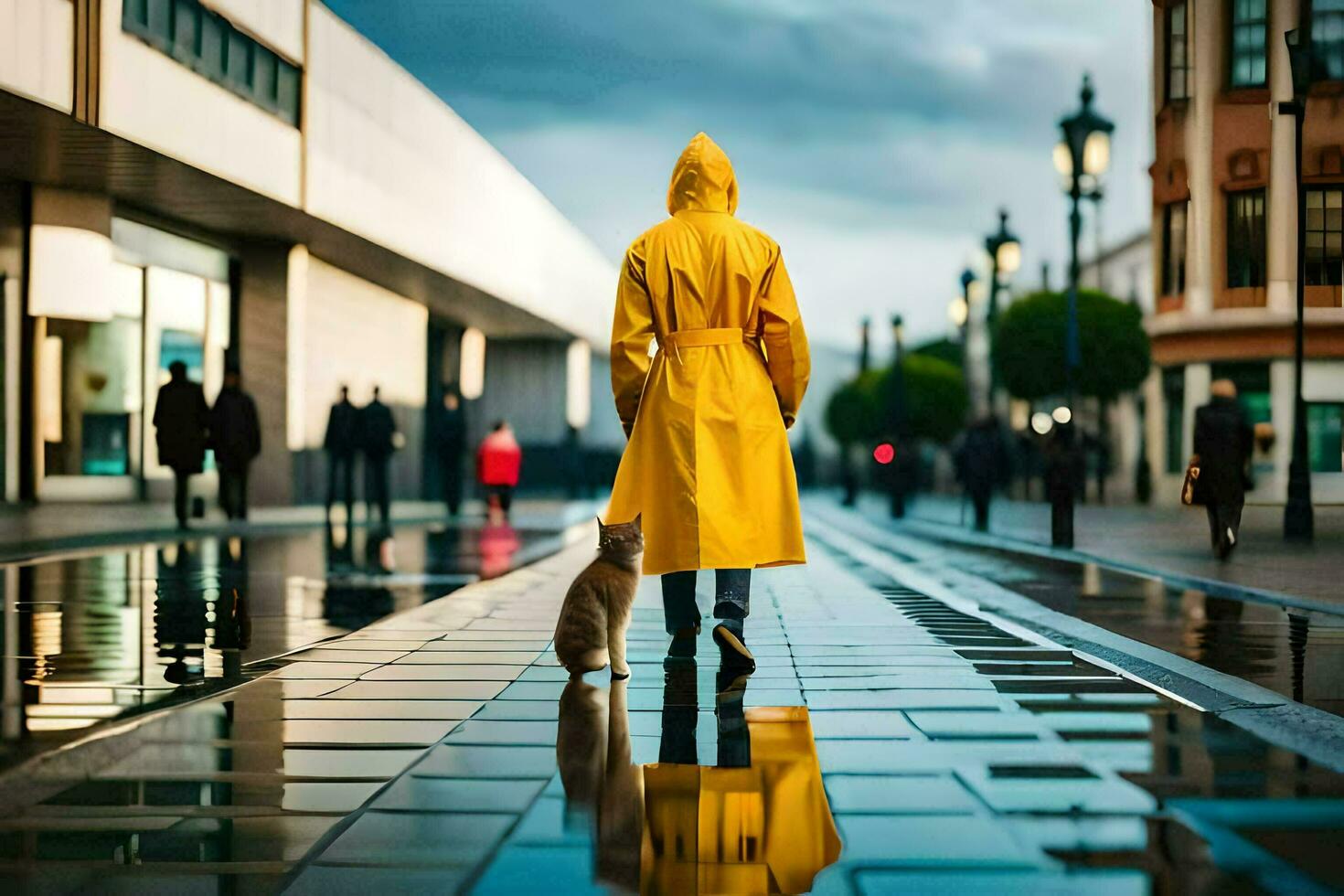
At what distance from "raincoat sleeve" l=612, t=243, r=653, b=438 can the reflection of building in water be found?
5.87 feet

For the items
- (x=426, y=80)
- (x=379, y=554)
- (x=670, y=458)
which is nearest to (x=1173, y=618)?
(x=670, y=458)

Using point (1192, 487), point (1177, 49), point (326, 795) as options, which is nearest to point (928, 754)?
point (326, 795)

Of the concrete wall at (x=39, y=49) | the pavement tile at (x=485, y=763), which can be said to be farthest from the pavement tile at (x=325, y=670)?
the concrete wall at (x=39, y=49)

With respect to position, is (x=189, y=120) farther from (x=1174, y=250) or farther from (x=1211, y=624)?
(x=1174, y=250)

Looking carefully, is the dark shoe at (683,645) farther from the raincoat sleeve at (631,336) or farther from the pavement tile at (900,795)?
the pavement tile at (900,795)

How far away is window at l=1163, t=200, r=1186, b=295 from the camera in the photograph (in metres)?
29.0

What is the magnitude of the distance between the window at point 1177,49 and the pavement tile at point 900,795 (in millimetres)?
26387

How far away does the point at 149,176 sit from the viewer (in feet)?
63.6

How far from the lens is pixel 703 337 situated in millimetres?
5793

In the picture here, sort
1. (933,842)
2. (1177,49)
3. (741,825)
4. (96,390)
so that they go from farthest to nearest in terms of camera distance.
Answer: (1177,49) < (96,390) < (741,825) < (933,842)

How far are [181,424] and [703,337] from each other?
1235 cm

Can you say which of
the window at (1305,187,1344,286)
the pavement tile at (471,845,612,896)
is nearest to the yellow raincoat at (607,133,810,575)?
the pavement tile at (471,845,612,896)

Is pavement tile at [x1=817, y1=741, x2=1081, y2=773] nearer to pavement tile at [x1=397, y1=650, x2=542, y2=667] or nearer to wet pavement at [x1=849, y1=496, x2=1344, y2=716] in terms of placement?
wet pavement at [x1=849, y1=496, x2=1344, y2=716]

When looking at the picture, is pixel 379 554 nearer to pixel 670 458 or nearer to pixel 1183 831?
pixel 670 458
